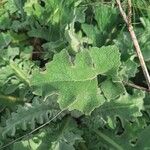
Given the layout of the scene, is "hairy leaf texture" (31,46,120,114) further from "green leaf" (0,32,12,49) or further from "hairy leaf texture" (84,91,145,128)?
"green leaf" (0,32,12,49)

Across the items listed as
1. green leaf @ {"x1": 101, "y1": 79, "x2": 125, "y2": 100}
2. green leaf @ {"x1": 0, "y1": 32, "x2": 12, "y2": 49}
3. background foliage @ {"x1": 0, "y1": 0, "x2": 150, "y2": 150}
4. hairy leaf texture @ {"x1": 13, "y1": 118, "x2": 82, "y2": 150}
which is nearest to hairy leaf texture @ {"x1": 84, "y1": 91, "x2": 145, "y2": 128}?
background foliage @ {"x1": 0, "y1": 0, "x2": 150, "y2": 150}

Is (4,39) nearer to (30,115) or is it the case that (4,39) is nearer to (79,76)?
(30,115)

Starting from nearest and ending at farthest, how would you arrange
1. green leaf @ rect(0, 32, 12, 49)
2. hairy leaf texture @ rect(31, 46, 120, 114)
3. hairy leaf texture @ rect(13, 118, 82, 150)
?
hairy leaf texture @ rect(31, 46, 120, 114) → hairy leaf texture @ rect(13, 118, 82, 150) → green leaf @ rect(0, 32, 12, 49)

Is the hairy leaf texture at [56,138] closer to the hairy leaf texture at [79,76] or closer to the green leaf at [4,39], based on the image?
the hairy leaf texture at [79,76]

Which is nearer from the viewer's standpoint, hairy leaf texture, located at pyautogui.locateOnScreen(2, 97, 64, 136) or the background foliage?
the background foliage

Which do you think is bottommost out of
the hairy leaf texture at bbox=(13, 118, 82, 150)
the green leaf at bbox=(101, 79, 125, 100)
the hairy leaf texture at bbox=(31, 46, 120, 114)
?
the hairy leaf texture at bbox=(13, 118, 82, 150)

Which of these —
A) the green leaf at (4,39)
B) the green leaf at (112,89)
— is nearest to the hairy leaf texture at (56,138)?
the green leaf at (112,89)

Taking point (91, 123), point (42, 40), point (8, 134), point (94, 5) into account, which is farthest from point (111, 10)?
point (8, 134)
